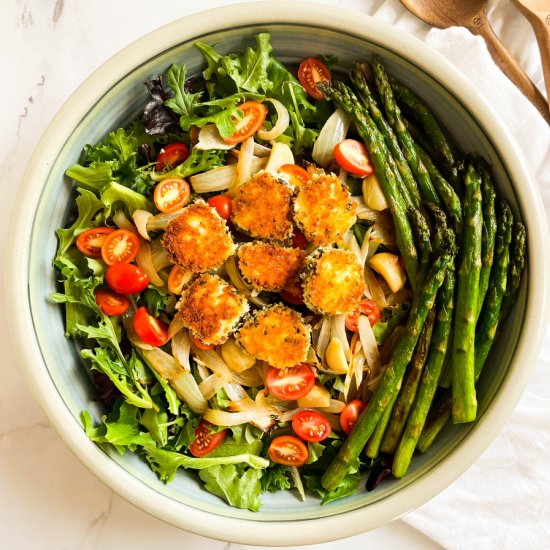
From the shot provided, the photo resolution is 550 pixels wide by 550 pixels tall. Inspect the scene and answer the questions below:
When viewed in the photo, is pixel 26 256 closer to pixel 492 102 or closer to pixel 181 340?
pixel 181 340

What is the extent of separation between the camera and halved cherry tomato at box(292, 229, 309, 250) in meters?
4.09

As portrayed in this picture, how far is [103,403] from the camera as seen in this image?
4059mm

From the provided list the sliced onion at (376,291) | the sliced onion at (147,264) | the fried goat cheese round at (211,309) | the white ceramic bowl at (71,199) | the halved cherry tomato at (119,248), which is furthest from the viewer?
the sliced onion at (376,291)

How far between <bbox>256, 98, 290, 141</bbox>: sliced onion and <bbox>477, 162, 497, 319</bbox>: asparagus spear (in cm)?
111

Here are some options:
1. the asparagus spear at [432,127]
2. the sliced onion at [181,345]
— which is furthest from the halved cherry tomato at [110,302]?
the asparagus spear at [432,127]

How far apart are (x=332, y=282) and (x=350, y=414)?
0.82m

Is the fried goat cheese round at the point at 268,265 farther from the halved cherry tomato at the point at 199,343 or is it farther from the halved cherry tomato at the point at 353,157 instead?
the halved cherry tomato at the point at 353,157

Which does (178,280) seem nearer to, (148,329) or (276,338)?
(148,329)

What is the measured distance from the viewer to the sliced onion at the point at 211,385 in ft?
13.1

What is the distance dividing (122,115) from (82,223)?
0.65 metres

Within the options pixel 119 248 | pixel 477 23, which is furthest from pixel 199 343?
pixel 477 23

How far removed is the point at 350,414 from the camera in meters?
4.05

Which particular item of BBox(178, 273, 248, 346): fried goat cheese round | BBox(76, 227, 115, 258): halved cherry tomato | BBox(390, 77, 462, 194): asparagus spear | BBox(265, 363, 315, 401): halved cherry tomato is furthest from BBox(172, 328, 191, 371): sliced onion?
BBox(390, 77, 462, 194): asparagus spear

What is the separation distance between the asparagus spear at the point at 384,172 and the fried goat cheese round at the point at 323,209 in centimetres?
24
